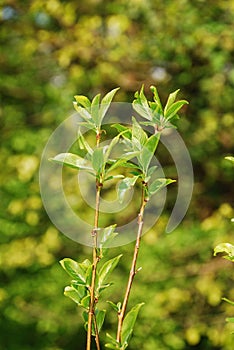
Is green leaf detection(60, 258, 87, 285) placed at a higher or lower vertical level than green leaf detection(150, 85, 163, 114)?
lower

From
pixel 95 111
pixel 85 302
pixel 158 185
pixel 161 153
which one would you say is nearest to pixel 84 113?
pixel 95 111

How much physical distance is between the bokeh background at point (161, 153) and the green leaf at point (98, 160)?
2.29 m

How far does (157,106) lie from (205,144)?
2.51 meters

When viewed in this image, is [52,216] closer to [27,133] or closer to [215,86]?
[27,133]

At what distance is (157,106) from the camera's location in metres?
0.81

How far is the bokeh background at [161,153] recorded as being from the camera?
3.17 metres

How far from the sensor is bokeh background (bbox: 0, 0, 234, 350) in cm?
317

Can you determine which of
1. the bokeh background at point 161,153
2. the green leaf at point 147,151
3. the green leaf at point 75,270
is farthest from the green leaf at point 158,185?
the bokeh background at point 161,153

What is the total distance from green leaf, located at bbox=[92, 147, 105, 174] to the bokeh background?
2287 mm

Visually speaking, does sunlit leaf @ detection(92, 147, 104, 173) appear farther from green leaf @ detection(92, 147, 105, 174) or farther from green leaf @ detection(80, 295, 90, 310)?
green leaf @ detection(80, 295, 90, 310)

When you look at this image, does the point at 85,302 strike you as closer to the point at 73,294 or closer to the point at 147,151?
the point at 73,294

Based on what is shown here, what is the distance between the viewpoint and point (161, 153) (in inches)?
138

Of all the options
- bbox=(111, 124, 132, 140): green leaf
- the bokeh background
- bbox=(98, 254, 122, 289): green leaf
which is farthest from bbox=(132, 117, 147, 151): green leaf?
the bokeh background

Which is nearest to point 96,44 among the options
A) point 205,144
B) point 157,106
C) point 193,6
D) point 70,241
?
point 193,6
